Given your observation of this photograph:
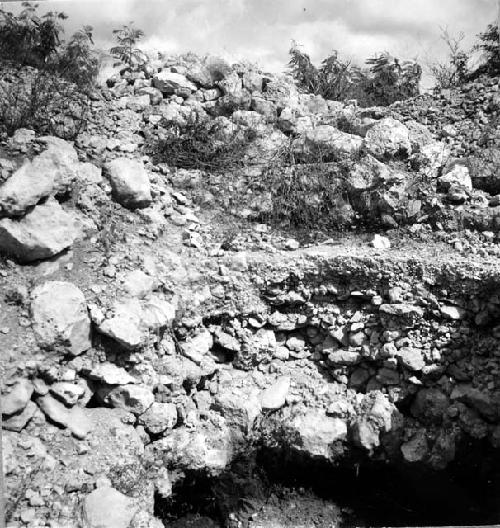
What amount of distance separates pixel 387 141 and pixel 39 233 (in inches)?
163

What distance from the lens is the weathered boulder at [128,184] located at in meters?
5.38

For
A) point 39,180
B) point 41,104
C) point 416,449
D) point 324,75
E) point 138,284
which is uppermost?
point 324,75

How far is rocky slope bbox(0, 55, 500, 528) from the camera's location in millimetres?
4031

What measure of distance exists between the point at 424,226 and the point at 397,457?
252 cm

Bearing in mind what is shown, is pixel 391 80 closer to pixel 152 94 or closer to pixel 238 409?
pixel 152 94

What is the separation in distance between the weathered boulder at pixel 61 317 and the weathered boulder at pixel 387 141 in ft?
12.7

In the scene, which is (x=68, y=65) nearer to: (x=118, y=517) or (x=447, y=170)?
(x=447, y=170)

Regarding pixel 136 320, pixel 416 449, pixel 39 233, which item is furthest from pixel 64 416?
pixel 416 449

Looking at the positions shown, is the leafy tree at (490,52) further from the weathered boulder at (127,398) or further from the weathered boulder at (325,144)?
the weathered boulder at (127,398)

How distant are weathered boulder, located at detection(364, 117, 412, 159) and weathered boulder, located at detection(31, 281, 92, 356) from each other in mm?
3881

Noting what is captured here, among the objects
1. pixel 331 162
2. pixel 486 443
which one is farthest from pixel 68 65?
pixel 486 443

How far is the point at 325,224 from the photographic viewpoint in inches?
240

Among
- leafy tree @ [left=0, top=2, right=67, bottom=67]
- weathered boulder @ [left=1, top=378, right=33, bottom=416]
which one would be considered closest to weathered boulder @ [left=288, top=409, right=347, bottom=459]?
weathered boulder @ [left=1, top=378, right=33, bottom=416]

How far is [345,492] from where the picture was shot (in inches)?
196
